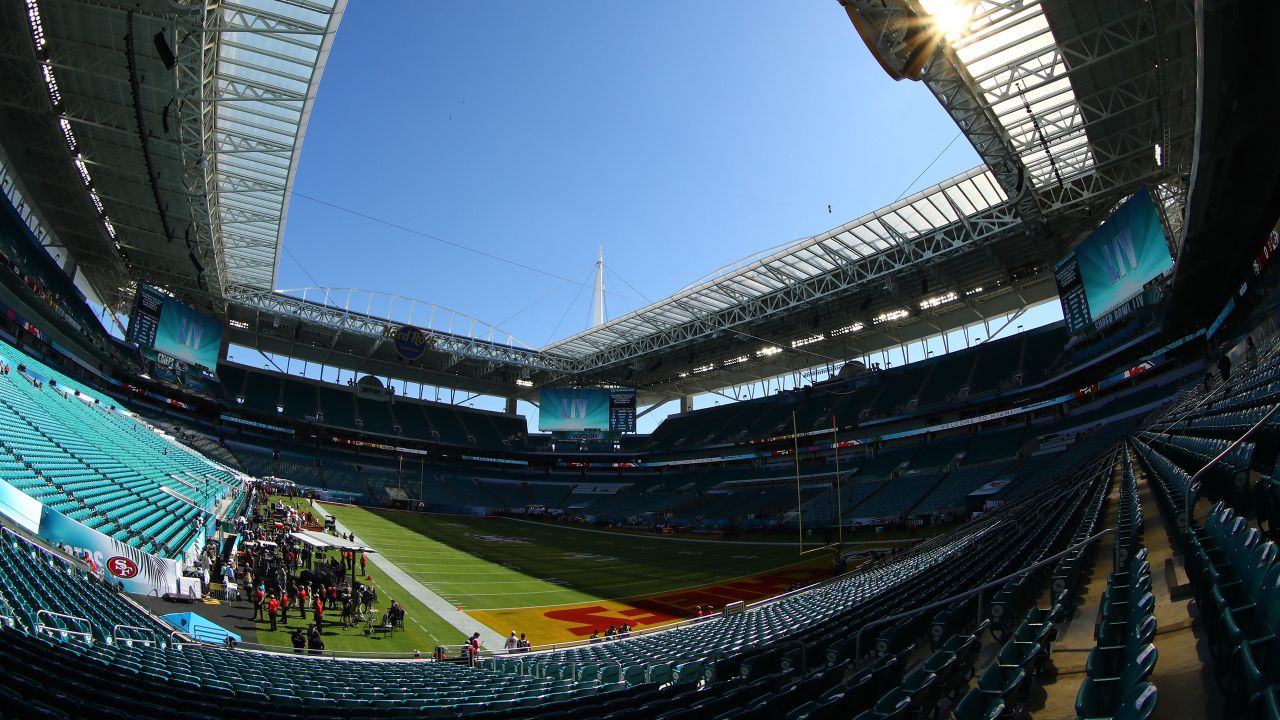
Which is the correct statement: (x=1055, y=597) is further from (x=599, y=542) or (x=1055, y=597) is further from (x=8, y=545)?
(x=599, y=542)

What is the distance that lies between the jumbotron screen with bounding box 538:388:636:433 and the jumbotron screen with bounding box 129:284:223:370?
2821 centimetres

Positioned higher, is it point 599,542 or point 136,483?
point 136,483

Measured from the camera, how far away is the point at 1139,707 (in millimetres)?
2348

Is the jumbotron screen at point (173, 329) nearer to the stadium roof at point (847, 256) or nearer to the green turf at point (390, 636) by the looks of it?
the green turf at point (390, 636)

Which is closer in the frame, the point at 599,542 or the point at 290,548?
the point at 290,548

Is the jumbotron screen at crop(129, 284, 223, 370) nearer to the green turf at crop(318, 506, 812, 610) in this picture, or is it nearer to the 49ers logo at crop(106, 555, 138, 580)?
the green turf at crop(318, 506, 812, 610)

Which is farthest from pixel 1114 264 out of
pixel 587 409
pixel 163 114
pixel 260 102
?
pixel 587 409

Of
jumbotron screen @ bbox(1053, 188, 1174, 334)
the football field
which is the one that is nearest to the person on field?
the football field

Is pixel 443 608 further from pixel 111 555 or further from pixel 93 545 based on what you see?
pixel 93 545

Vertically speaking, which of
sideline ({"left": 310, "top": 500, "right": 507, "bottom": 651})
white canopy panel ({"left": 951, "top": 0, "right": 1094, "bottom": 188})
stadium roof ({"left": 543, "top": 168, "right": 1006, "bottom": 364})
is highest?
white canopy panel ({"left": 951, "top": 0, "right": 1094, "bottom": 188})

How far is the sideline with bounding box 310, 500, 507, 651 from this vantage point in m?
18.9

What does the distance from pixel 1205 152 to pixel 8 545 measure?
81.2ft

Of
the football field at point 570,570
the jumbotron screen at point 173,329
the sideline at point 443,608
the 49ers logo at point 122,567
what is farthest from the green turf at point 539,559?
the jumbotron screen at point 173,329

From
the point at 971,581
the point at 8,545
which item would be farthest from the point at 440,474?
the point at 971,581
